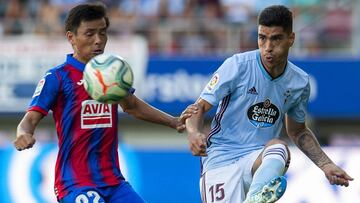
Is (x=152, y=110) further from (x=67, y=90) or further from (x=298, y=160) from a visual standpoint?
(x=298, y=160)

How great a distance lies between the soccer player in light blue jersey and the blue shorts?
64 cm

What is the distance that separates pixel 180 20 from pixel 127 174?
4999 millimetres

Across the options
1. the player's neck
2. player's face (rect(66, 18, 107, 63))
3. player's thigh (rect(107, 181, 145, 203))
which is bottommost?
player's thigh (rect(107, 181, 145, 203))

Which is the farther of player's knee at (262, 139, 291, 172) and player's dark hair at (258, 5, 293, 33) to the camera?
player's dark hair at (258, 5, 293, 33)

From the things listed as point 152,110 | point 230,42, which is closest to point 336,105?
point 230,42

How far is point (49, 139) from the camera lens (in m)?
18.0

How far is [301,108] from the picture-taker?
7672mm

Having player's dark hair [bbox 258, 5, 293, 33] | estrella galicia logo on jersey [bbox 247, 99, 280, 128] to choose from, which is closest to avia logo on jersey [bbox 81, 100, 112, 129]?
estrella galicia logo on jersey [bbox 247, 99, 280, 128]

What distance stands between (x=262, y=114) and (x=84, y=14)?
1.51m

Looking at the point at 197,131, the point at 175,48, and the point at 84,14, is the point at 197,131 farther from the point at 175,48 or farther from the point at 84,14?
the point at 175,48

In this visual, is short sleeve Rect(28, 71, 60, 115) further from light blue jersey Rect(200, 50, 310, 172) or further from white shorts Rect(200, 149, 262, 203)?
white shorts Rect(200, 149, 262, 203)

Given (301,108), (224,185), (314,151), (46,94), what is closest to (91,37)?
(46,94)

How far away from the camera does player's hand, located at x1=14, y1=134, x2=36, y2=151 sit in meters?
6.69

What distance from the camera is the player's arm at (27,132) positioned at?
6.70 m
